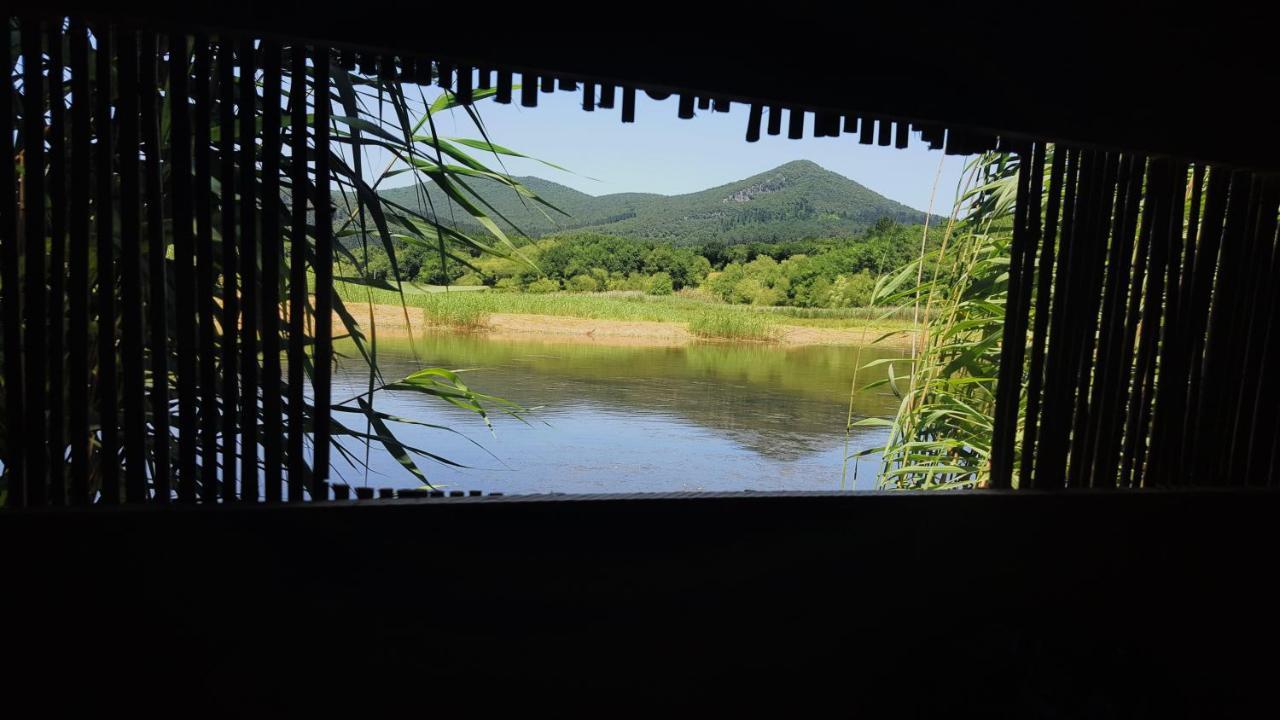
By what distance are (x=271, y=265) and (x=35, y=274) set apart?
1.04 ft

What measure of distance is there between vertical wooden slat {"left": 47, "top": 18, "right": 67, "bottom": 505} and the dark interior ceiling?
0.13m

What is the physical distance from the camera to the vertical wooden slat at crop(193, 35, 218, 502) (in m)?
1.33

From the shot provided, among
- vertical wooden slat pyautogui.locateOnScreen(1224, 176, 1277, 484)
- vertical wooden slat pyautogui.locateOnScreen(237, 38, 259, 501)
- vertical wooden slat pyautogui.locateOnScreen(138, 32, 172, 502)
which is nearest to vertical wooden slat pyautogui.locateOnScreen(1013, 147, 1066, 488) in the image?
vertical wooden slat pyautogui.locateOnScreen(1224, 176, 1277, 484)

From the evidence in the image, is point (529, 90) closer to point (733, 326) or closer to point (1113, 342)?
point (1113, 342)

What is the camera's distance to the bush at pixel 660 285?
54.2 feet

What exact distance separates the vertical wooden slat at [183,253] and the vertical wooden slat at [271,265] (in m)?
0.10

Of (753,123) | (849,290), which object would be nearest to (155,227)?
(753,123)

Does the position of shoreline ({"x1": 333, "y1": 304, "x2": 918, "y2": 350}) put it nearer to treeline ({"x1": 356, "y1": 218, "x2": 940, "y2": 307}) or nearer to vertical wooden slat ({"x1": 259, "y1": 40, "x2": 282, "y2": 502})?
treeline ({"x1": 356, "y1": 218, "x2": 940, "y2": 307})

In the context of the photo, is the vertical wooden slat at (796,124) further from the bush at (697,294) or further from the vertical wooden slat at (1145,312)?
the bush at (697,294)

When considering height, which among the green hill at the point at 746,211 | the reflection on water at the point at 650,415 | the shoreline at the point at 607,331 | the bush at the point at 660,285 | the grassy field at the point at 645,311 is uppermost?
the green hill at the point at 746,211

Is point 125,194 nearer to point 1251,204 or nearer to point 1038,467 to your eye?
point 1038,467

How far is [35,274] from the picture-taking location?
1279 mm

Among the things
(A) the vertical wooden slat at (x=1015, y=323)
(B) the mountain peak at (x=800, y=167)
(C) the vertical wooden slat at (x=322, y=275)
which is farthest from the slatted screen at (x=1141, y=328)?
(B) the mountain peak at (x=800, y=167)

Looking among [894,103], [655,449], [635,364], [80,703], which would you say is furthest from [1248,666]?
[635,364]
